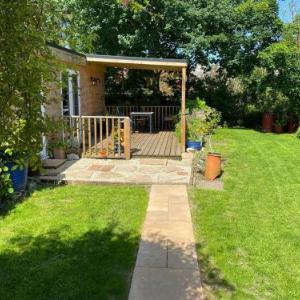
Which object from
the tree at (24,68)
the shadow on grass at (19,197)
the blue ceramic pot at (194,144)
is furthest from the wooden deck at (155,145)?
the tree at (24,68)

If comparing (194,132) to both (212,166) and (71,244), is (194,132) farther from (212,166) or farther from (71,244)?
(71,244)

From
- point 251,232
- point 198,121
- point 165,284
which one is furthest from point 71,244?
point 198,121

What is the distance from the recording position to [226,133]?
51.8 feet

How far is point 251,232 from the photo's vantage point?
5.39 meters

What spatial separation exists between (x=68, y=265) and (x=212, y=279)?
1529mm

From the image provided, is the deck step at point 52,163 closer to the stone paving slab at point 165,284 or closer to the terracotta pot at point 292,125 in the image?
the stone paving slab at point 165,284

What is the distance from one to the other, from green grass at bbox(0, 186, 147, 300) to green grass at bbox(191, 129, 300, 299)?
→ 919mm

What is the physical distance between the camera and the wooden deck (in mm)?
10188

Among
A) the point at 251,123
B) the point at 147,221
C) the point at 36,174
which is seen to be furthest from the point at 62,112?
the point at 251,123

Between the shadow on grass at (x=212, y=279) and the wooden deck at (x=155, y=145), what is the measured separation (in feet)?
18.5

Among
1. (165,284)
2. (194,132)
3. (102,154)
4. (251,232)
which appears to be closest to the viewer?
(165,284)

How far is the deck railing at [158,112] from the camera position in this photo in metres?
16.4

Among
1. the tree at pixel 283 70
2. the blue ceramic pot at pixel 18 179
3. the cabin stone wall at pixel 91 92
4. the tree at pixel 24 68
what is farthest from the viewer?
the tree at pixel 283 70

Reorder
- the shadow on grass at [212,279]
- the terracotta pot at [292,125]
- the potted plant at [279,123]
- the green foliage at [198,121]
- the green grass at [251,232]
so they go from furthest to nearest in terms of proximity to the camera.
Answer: the terracotta pot at [292,125], the potted plant at [279,123], the green foliage at [198,121], the green grass at [251,232], the shadow on grass at [212,279]
